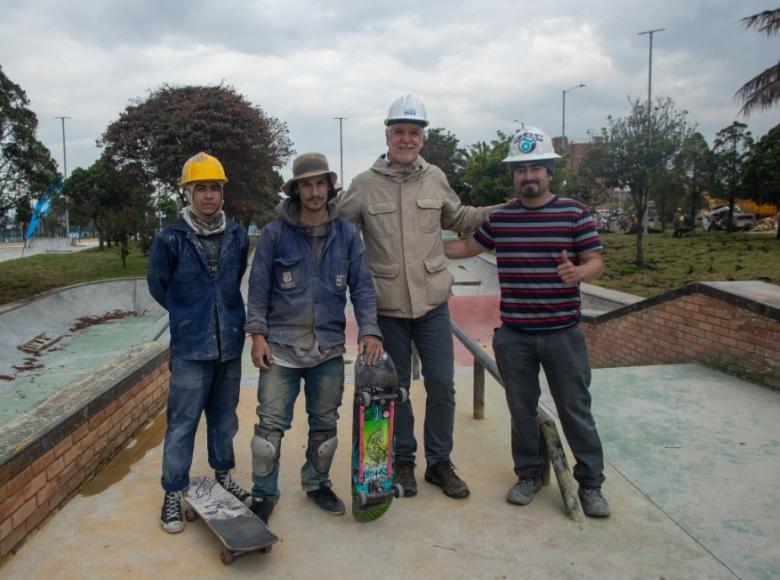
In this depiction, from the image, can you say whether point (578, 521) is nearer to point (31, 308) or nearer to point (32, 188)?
point (31, 308)

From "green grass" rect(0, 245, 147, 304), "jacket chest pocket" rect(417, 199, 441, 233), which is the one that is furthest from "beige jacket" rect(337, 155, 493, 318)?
"green grass" rect(0, 245, 147, 304)

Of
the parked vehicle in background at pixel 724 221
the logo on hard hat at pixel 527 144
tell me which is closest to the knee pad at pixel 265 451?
the logo on hard hat at pixel 527 144

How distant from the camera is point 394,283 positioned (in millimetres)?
3213

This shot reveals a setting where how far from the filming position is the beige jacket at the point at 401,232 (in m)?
3.21

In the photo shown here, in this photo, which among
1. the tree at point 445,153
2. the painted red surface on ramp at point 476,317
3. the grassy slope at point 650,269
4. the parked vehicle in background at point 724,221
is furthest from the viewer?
the tree at point 445,153

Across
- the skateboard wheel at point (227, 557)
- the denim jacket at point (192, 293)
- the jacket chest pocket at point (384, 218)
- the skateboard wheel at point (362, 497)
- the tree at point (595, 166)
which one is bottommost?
the skateboard wheel at point (227, 557)

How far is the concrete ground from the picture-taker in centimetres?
255

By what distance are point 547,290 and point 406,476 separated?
1233mm

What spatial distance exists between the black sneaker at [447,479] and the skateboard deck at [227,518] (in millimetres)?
983

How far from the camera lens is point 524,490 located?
10.3ft

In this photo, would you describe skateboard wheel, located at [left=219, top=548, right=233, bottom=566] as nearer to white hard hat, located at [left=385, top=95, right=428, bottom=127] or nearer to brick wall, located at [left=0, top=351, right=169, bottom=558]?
brick wall, located at [left=0, top=351, right=169, bottom=558]

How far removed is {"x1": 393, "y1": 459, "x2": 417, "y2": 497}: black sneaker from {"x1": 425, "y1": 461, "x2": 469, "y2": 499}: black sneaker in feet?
0.33

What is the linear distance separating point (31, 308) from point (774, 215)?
3442cm

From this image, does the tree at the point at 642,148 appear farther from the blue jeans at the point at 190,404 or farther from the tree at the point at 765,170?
the blue jeans at the point at 190,404
